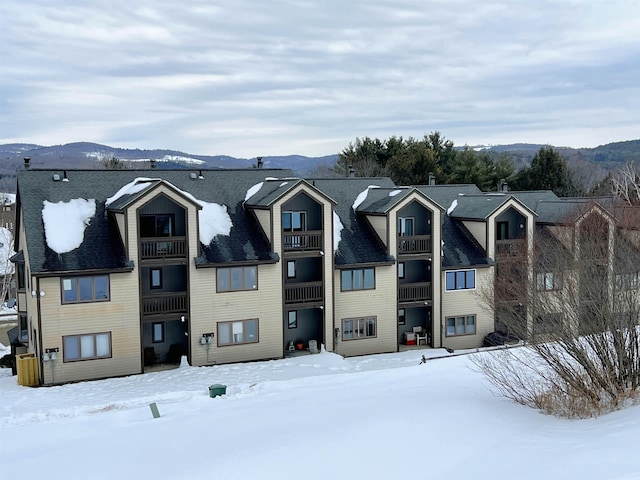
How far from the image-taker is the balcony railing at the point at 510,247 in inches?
1336

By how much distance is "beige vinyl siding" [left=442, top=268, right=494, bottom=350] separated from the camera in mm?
34031

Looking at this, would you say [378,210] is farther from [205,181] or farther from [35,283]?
[35,283]

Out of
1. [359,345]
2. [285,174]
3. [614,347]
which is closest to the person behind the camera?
[614,347]

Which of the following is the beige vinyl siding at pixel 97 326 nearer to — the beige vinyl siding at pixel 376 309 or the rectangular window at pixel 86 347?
the rectangular window at pixel 86 347

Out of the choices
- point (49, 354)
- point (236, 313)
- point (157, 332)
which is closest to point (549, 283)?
point (236, 313)

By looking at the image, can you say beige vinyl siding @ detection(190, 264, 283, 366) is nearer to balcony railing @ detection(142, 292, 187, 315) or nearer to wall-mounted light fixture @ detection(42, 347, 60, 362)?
balcony railing @ detection(142, 292, 187, 315)

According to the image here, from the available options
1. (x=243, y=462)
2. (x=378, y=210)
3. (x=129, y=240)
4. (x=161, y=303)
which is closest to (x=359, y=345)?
(x=378, y=210)

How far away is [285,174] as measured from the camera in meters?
36.5

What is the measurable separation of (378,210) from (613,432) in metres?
19.3

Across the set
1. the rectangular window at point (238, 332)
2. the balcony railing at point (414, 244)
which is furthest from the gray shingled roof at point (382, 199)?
the rectangular window at point (238, 332)

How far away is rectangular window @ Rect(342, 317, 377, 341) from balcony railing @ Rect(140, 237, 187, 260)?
344 inches

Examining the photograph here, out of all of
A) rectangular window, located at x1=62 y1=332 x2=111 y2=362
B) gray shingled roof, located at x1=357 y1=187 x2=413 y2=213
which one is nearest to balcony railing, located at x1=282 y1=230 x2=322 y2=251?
gray shingled roof, located at x1=357 y1=187 x2=413 y2=213

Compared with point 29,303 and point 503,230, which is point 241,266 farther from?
point 503,230

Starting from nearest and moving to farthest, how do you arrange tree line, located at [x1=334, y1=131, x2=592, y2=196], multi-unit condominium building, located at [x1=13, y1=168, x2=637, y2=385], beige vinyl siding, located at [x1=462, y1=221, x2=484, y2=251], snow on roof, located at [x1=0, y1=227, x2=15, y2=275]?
multi-unit condominium building, located at [x1=13, y1=168, x2=637, y2=385] → beige vinyl siding, located at [x1=462, y1=221, x2=484, y2=251] → tree line, located at [x1=334, y1=131, x2=592, y2=196] → snow on roof, located at [x1=0, y1=227, x2=15, y2=275]
